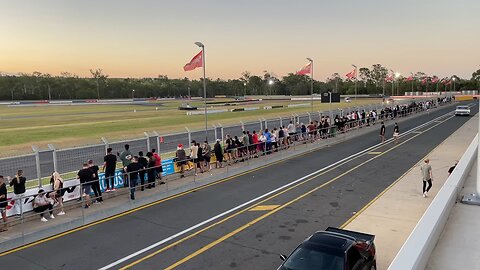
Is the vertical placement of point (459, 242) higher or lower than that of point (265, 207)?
higher

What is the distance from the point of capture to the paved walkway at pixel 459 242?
17.0 feet

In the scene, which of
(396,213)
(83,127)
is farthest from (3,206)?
(83,127)

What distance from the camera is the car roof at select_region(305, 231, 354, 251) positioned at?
7.94 m

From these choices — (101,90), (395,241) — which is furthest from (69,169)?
(101,90)

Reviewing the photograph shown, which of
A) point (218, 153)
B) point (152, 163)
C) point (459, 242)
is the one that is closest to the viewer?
point (459, 242)

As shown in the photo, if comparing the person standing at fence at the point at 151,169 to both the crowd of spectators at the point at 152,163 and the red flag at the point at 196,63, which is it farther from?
the red flag at the point at 196,63

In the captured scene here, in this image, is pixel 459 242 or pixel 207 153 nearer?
pixel 459 242

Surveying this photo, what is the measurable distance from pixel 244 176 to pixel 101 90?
169277 mm

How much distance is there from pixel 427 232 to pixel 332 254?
2.77 m

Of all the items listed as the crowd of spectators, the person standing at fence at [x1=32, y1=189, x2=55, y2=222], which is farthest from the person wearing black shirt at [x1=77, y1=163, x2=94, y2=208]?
the person standing at fence at [x1=32, y1=189, x2=55, y2=222]

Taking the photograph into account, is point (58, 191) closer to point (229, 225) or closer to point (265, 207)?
point (229, 225)

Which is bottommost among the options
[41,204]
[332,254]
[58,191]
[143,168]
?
[41,204]

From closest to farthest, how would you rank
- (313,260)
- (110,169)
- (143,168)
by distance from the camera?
(313,260), (110,169), (143,168)

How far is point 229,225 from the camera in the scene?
1255 cm
